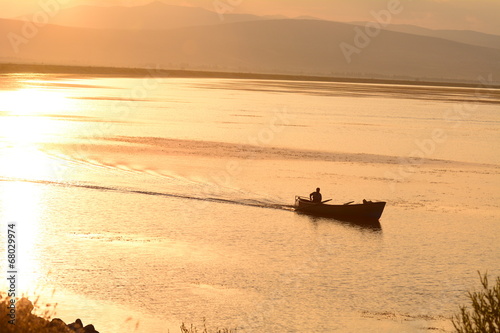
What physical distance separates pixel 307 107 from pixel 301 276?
3673 inches

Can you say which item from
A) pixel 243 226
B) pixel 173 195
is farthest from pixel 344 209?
pixel 173 195

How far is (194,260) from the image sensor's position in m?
34.4

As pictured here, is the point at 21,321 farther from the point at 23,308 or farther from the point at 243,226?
the point at 243,226

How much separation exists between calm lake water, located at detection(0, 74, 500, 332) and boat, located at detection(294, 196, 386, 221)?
645 millimetres

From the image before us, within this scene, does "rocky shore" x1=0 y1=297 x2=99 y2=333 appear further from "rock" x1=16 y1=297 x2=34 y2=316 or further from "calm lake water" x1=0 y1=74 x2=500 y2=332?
"calm lake water" x1=0 y1=74 x2=500 y2=332

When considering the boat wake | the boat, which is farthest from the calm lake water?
the boat

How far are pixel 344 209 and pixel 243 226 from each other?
628 cm

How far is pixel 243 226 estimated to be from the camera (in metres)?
41.7

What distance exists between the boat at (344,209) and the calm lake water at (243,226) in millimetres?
645

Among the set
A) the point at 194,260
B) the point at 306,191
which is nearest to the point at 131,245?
the point at 194,260

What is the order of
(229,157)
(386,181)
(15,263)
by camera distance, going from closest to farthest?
(15,263)
(386,181)
(229,157)

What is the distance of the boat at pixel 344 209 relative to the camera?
43.7 metres

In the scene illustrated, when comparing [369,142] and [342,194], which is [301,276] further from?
[369,142]

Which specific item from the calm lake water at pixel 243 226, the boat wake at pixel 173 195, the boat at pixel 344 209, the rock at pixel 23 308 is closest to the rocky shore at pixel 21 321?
the rock at pixel 23 308
